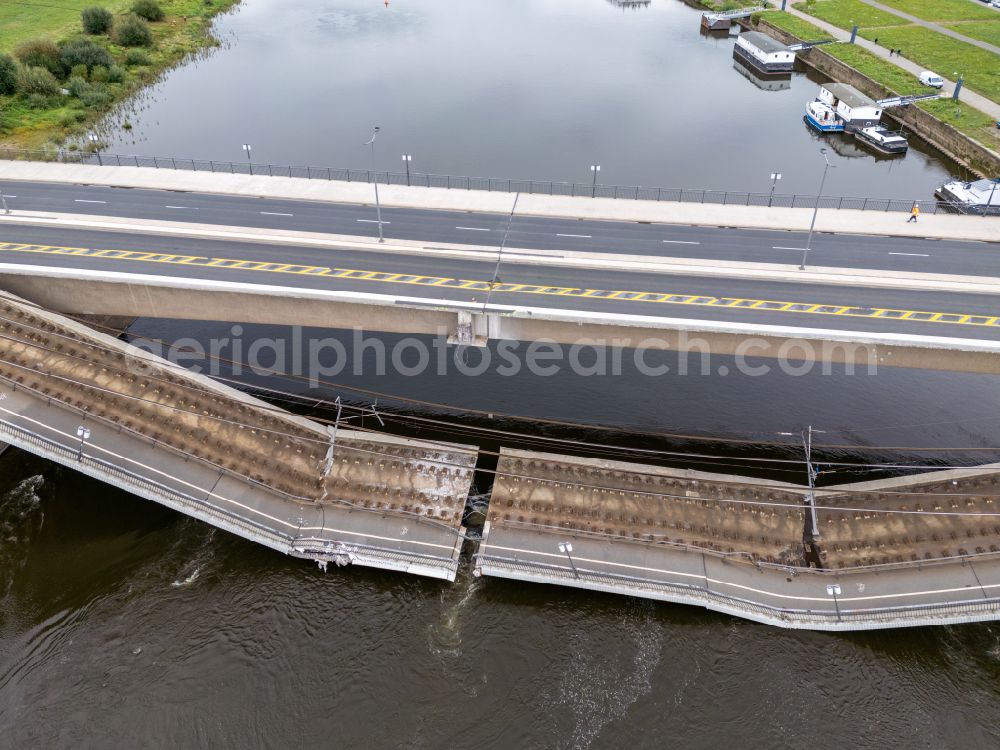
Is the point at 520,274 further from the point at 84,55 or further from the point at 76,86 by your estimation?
the point at 84,55

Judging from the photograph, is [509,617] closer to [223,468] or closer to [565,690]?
[565,690]

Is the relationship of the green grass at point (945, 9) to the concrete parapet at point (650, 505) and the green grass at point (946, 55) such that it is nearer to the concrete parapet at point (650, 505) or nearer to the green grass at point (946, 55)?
the green grass at point (946, 55)

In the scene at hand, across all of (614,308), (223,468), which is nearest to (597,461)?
(614,308)

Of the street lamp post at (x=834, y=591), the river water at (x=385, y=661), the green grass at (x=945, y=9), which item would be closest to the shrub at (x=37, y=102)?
the river water at (x=385, y=661)

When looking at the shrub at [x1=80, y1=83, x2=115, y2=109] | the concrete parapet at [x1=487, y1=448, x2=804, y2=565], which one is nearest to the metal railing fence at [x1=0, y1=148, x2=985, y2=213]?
the shrub at [x1=80, y1=83, x2=115, y2=109]

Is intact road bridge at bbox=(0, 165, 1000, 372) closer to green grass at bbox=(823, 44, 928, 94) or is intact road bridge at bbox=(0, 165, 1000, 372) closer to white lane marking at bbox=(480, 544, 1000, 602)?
white lane marking at bbox=(480, 544, 1000, 602)

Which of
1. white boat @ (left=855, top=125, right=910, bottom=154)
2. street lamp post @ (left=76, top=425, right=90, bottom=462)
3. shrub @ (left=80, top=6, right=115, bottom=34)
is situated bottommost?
white boat @ (left=855, top=125, right=910, bottom=154)
